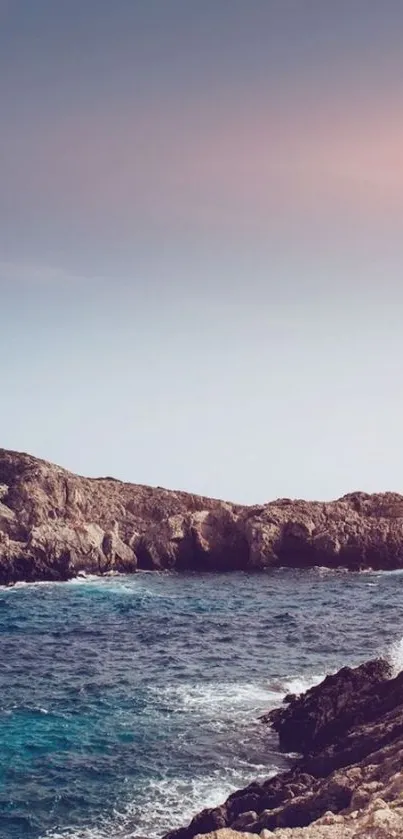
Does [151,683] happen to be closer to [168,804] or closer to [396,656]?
[168,804]

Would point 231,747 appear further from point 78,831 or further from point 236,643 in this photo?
point 236,643

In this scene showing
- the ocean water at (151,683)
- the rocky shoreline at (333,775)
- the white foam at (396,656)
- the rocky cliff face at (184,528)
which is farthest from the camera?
the rocky cliff face at (184,528)

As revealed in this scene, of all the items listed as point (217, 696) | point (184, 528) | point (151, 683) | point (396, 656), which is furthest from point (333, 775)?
point (184, 528)

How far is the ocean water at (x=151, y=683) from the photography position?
90.9 ft

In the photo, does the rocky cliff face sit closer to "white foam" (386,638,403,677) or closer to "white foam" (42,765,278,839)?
"white foam" (386,638,403,677)

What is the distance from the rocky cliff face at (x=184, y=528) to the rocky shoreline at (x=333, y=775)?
4764 cm

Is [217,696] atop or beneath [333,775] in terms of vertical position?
beneath

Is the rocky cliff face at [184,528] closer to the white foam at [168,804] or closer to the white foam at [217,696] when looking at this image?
the white foam at [217,696]

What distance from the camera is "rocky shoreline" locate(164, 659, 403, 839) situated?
15178 mm

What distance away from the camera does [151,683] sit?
40.5 m

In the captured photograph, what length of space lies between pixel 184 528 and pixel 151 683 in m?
45.0

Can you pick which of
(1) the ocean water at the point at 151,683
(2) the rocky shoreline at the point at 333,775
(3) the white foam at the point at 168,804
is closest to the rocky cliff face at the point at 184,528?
(1) the ocean water at the point at 151,683

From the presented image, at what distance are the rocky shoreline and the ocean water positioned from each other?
1.86m

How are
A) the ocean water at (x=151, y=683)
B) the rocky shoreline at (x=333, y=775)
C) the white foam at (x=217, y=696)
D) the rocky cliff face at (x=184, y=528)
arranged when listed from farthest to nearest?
1. the rocky cliff face at (x=184, y=528)
2. the white foam at (x=217, y=696)
3. the ocean water at (x=151, y=683)
4. the rocky shoreline at (x=333, y=775)
